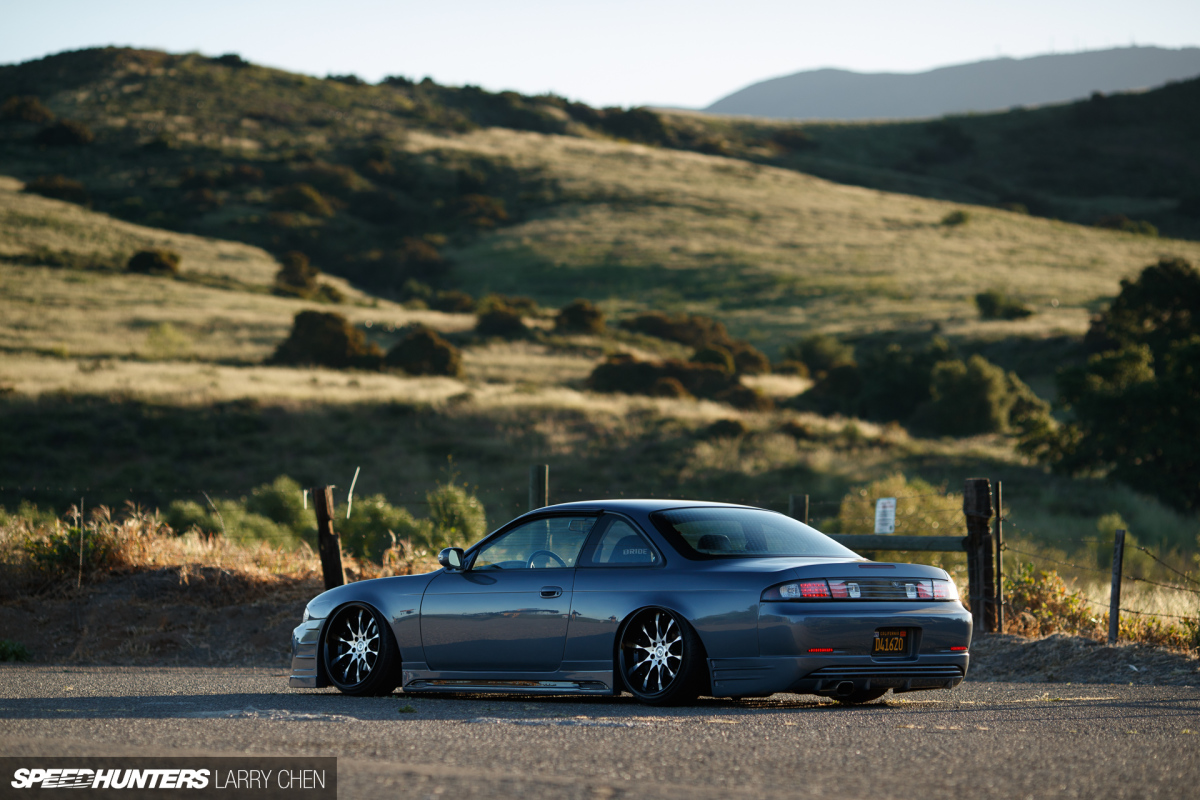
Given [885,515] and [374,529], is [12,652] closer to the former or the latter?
[374,529]

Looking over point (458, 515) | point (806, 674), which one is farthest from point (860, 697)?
point (458, 515)

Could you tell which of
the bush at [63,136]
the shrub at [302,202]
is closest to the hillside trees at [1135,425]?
the shrub at [302,202]

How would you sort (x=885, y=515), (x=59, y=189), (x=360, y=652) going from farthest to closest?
(x=59, y=189) → (x=885, y=515) → (x=360, y=652)

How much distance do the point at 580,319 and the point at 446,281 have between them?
17695mm

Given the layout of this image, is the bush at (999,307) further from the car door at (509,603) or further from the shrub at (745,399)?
the car door at (509,603)

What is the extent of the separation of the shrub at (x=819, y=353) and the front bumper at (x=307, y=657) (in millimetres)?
45967

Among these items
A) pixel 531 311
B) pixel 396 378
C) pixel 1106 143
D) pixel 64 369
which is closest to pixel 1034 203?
pixel 1106 143

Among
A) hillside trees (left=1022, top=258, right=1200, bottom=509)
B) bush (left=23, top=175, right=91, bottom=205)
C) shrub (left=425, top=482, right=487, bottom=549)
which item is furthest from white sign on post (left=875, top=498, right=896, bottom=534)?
bush (left=23, top=175, right=91, bottom=205)

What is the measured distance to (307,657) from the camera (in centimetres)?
907

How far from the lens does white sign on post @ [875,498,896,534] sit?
11516 millimetres

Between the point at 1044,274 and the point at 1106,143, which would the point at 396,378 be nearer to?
the point at 1044,274

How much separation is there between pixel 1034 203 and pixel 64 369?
274 feet

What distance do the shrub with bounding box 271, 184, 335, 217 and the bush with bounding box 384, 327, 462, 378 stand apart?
3547 cm

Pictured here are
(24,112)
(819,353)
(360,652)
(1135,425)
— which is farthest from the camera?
(24,112)
